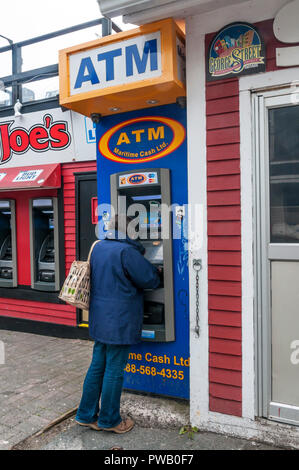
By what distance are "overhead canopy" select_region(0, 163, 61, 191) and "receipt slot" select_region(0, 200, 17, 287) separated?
473 millimetres

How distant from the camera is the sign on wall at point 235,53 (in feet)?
9.52

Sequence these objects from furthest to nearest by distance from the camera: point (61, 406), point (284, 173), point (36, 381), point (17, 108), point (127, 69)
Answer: point (17, 108) < point (36, 381) < point (61, 406) < point (127, 69) < point (284, 173)

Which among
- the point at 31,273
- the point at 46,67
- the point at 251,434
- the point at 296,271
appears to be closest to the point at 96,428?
the point at 251,434

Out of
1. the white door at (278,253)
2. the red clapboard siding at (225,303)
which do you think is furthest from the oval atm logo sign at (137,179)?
the red clapboard siding at (225,303)

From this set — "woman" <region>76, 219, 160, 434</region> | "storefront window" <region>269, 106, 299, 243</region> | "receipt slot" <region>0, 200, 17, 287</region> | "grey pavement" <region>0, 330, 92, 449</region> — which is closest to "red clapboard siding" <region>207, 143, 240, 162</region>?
"storefront window" <region>269, 106, 299, 243</region>

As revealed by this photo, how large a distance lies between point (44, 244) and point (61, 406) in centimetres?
308

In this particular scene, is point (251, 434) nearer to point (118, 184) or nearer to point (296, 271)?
point (296, 271)

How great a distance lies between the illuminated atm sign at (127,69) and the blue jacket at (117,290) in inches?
49.1

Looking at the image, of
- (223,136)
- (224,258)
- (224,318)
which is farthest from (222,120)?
(224,318)

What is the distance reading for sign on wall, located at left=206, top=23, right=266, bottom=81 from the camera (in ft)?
9.52

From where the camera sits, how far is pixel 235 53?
298cm
